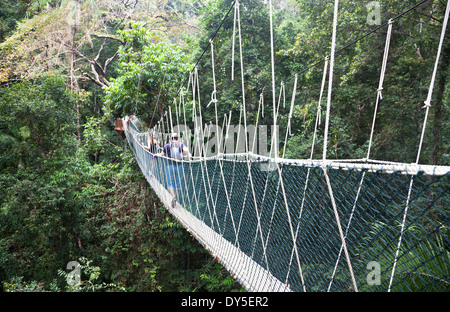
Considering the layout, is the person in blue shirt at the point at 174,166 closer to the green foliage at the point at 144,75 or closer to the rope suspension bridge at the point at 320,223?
the rope suspension bridge at the point at 320,223

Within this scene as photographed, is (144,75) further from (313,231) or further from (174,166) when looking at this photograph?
(313,231)

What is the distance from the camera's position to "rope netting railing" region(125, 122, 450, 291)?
0.84 m

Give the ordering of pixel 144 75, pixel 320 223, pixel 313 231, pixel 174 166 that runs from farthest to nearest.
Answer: pixel 144 75, pixel 174 166, pixel 320 223, pixel 313 231

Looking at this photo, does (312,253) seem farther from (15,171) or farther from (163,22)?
(163,22)

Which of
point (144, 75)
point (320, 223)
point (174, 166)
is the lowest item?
point (320, 223)

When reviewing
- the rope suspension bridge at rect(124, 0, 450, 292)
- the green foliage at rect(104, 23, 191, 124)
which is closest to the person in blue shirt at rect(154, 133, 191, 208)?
the rope suspension bridge at rect(124, 0, 450, 292)

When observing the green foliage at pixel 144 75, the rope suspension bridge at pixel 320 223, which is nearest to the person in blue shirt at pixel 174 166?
the rope suspension bridge at pixel 320 223

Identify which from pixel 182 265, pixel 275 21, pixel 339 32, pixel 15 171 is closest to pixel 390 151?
pixel 339 32

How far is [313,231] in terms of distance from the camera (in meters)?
1.38

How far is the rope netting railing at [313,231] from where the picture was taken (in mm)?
838

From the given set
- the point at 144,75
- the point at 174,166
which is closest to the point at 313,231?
the point at 174,166

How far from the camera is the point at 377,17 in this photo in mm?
3385

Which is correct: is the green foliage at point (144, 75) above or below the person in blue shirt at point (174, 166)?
above

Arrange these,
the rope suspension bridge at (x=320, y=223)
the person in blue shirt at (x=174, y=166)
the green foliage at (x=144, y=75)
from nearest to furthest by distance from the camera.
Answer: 1. the rope suspension bridge at (x=320, y=223)
2. the person in blue shirt at (x=174, y=166)
3. the green foliage at (x=144, y=75)
